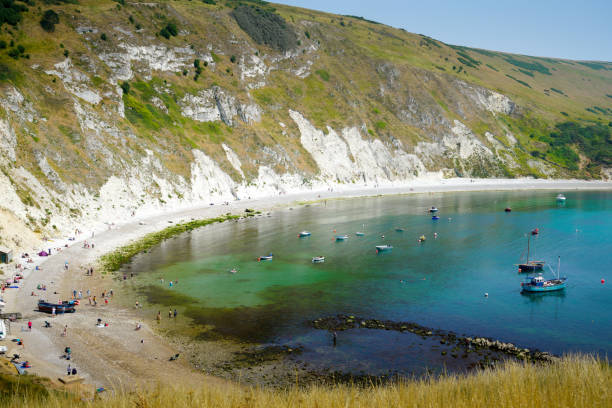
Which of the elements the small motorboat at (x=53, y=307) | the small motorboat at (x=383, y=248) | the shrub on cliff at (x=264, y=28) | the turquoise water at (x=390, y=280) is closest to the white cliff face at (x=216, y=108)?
the turquoise water at (x=390, y=280)

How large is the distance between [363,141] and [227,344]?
135779mm

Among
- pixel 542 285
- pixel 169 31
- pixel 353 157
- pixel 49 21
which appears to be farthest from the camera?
pixel 353 157

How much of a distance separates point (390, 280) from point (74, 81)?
3570 inches

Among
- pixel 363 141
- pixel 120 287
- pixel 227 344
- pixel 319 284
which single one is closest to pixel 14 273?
pixel 120 287

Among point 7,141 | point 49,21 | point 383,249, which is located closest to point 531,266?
point 383,249

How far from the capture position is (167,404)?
42.3 feet

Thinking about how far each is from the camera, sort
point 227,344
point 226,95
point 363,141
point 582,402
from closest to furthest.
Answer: point 582,402 < point 227,344 < point 226,95 < point 363,141

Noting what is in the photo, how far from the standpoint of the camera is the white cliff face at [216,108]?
138250mm

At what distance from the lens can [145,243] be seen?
8400 cm

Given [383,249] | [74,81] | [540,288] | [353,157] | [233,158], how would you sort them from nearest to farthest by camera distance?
[540,288] → [383,249] → [74,81] → [233,158] → [353,157]

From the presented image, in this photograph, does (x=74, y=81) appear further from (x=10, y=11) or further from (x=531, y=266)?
(x=531, y=266)

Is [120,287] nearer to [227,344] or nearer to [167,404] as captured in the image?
[227,344]

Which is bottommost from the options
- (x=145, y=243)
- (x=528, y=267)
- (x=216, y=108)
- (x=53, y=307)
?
(x=53, y=307)

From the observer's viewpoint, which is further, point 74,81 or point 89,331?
point 74,81
